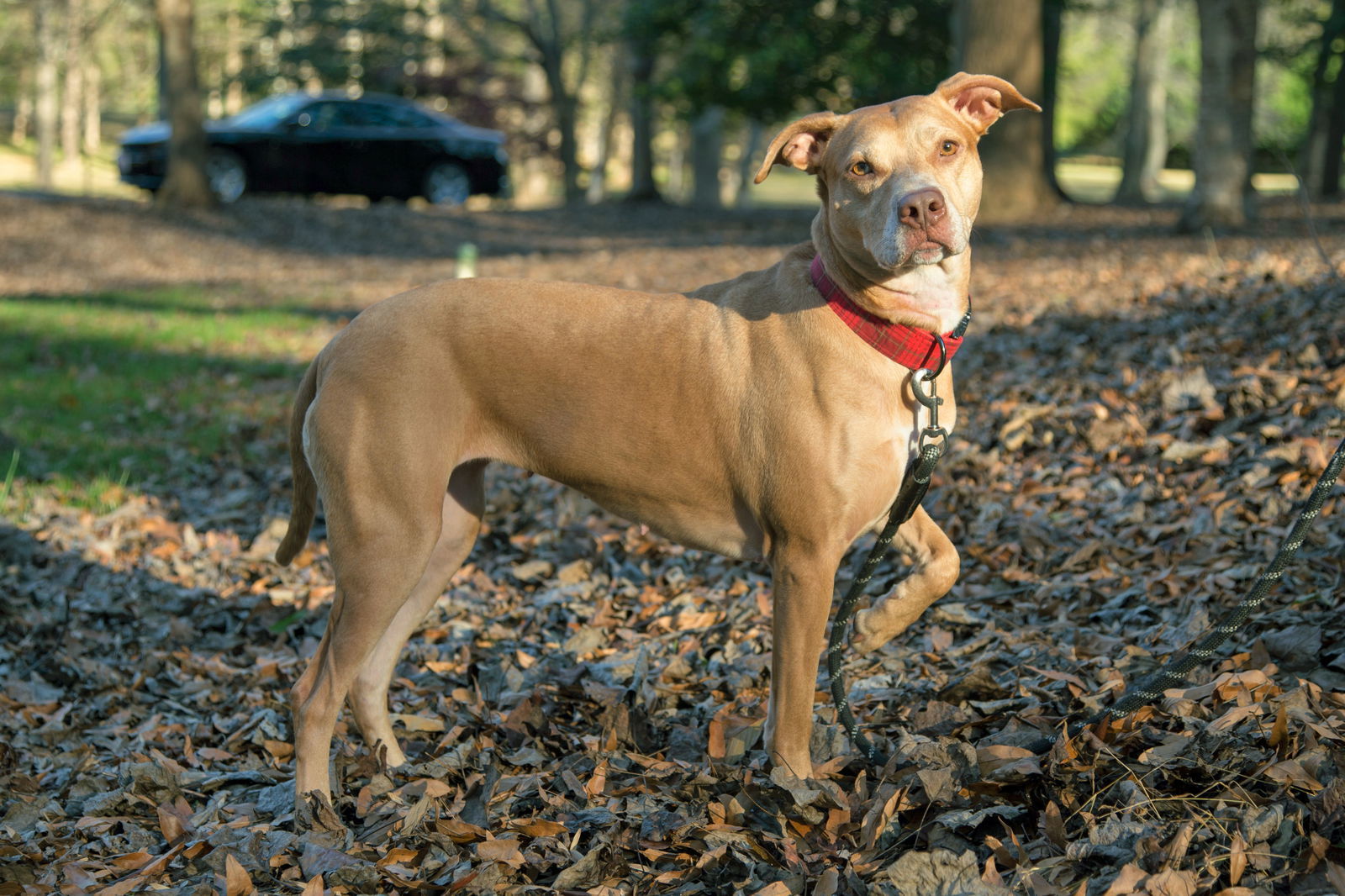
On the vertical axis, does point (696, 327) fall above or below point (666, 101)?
below

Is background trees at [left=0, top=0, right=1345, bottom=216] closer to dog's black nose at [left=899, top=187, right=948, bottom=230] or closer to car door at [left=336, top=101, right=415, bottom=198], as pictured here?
car door at [left=336, top=101, right=415, bottom=198]

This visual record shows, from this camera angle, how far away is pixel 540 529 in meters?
6.84

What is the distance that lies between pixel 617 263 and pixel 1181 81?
128ft

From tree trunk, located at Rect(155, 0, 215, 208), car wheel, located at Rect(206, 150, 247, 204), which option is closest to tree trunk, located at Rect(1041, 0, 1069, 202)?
tree trunk, located at Rect(155, 0, 215, 208)

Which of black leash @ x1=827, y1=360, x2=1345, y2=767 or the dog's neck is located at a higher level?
the dog's neck

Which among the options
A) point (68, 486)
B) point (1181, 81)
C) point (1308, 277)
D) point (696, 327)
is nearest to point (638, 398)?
point (696, 327)

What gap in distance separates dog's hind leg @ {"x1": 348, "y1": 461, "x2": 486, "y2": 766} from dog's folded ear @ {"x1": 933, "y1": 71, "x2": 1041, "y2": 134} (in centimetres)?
209

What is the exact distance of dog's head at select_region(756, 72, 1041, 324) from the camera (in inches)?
142

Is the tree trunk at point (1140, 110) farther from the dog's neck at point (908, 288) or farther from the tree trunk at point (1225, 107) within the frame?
the dog's neck at point (908, 288)

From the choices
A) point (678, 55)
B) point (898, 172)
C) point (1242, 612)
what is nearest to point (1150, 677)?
point (1242, 612)

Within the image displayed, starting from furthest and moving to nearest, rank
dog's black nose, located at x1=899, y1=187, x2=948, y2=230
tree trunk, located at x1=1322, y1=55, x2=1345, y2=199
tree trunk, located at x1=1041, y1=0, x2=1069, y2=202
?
tree trunk, located at x1=1041, y1=0, x2=1069, y2=202 < tree trunk, located at x1=1322, y1=55, x2=1345, y2=199 < dog's black nose, located at x1=899, y1=187, x2=948, y2=230

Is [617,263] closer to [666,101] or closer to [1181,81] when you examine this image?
[666,101]

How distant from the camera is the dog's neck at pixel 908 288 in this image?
151 inches

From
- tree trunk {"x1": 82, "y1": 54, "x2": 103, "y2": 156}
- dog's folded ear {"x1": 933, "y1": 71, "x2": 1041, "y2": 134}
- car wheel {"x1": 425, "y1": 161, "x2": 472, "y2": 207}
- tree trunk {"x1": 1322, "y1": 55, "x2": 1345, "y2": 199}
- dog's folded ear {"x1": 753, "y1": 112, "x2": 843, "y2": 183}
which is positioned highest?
tree trunk {"x1": 82, "y1": 54, "x2": 103, "y2": 156}
